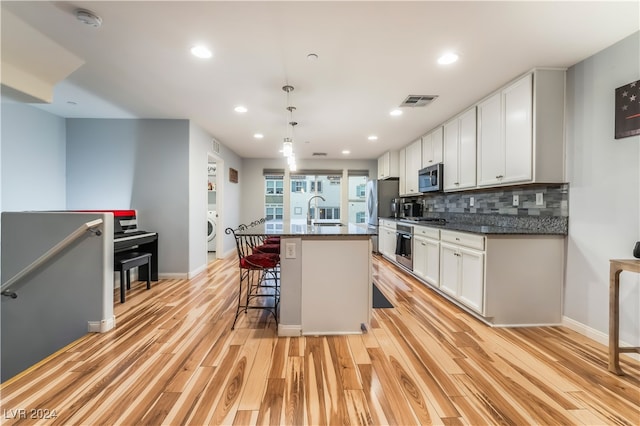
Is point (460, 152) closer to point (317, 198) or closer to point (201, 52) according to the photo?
point (201, 52)

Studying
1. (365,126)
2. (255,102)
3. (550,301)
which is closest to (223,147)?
(255,102)

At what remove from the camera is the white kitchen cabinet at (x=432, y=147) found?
14.0 feet

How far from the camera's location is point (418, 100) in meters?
3.34

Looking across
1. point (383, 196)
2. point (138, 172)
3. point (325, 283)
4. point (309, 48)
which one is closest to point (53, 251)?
point (138, 172)

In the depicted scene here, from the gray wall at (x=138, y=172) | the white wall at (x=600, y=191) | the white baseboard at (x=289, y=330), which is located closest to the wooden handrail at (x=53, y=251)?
the gray wall at (x=138, y=172)

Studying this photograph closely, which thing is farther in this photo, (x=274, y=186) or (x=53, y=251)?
(x=274, y=186)

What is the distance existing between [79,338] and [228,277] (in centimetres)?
208

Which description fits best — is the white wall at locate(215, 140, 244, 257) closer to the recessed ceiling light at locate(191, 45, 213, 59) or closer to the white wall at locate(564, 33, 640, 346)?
the recessed ceiling light at locate(191, 45, 213, 59)

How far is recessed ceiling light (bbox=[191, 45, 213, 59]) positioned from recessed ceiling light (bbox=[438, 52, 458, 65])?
2.01 m

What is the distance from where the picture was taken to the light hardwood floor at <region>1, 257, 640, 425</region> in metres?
1.48

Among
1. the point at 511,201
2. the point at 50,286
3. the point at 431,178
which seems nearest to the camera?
the point at 50,286

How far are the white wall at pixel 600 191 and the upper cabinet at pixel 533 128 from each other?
0.10 metres

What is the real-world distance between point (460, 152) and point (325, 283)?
2680mm

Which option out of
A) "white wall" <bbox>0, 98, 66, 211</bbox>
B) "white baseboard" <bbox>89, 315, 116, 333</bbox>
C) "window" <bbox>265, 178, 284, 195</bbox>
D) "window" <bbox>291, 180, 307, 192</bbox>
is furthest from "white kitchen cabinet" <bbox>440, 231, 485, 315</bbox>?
"white wall" <bbox>0, 98, 66, 211</bbox>
